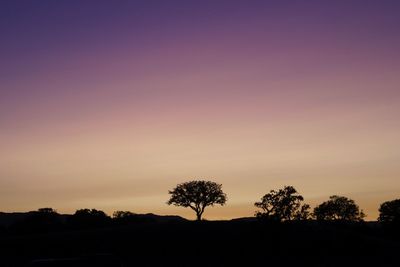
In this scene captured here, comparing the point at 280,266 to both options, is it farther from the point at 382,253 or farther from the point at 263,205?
the point at 263,205

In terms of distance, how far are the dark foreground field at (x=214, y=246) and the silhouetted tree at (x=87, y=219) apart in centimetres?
2988

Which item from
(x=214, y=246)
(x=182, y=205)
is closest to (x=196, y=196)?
(x=182, y=205)

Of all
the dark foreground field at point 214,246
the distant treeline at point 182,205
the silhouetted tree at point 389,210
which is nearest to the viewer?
the dark foreground field at point 214,246

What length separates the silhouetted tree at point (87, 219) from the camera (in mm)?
104275

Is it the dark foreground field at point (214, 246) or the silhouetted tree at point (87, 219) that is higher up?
the silhouetted tree at point (87, 219)

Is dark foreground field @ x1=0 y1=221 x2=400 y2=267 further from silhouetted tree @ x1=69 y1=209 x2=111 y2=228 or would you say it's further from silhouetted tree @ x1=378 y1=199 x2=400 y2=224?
silhouetted tree @ x1=378 y1=199 x2=400 y2=224

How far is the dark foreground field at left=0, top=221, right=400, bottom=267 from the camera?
178ft

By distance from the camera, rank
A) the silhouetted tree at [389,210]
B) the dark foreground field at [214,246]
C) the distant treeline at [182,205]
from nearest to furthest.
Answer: the dark foreground field at [214,246], the distant treeline at [182,205], the silhouetted tree at [389,210]

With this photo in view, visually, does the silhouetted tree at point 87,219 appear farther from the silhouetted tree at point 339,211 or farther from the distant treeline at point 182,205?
the silhouetted tree at point 339,211

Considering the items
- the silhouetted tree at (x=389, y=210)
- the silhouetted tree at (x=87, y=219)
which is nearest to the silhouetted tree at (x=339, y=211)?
the silhouetted tree at (x=389, y=210)

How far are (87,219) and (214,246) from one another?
176 feet

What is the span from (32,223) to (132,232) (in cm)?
3678

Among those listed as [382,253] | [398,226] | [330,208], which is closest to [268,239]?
[382,253]

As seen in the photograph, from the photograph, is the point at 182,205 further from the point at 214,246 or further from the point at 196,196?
the point at 214,246
